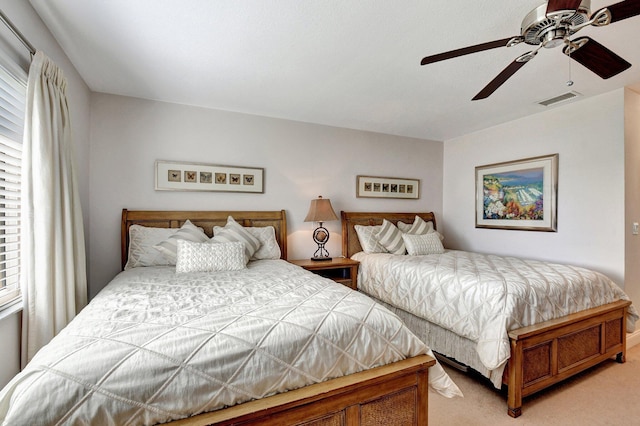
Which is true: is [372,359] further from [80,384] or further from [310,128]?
[310,128]

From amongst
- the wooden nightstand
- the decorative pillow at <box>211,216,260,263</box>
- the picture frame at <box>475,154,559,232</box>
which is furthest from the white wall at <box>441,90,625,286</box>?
the decorative pillow at <box>211,216,260,263</box>

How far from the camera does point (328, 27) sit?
74.4 inches

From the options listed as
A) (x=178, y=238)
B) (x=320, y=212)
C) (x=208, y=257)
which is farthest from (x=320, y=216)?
(x=178, y=238)

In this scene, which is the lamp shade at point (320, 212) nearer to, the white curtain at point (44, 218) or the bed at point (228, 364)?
the bed at point (228, 364)

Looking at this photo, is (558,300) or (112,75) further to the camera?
(112,75)

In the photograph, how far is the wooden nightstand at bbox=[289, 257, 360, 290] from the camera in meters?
3.38

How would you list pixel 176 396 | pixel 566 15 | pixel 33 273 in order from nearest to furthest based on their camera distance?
pixel 176 396 → pixel 566 15 → pixel 33 273

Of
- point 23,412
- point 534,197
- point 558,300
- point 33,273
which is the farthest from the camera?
point 534,197

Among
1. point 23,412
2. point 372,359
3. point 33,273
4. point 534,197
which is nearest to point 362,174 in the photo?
point 534,197

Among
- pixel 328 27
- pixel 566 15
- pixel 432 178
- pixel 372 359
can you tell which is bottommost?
pixel 372 359

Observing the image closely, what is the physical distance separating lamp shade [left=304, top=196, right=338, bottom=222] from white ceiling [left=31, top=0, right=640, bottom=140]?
1.06 metres

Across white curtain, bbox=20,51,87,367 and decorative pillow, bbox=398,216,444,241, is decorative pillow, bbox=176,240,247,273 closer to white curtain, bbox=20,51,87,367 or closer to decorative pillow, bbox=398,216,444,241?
white curtain, bbox=20,51,87,367

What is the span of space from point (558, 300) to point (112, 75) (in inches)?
158

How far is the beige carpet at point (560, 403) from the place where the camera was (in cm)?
196
